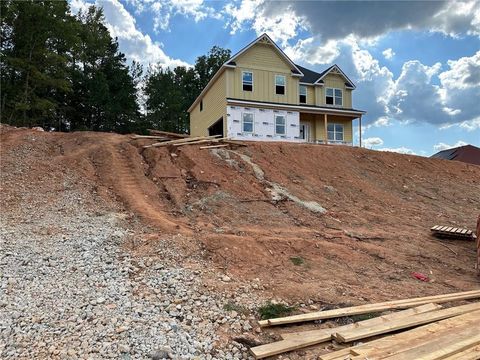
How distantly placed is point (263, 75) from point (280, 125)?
3142mm

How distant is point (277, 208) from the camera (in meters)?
10.6

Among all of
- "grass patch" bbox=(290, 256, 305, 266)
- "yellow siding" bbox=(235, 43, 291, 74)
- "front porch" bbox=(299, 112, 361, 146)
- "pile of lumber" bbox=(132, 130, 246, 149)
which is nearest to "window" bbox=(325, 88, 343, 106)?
"front porch" bbox=(299, 112, 361, 146)

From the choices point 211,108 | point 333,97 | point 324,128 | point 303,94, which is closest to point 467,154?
point 333,97

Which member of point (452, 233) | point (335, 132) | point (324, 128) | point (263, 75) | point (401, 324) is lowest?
point (401, 324)

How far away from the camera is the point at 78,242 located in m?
7.36

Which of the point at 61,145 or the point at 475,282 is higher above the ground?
the point at 61,145

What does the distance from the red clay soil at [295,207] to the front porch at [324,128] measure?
6.24 meters

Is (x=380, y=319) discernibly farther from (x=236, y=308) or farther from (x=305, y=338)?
(x=236, y=308)

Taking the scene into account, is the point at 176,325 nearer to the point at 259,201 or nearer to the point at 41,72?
the point at 259,201

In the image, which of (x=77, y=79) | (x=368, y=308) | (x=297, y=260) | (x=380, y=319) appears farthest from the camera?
(x=77, y=79)

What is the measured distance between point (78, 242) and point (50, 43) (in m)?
29.0

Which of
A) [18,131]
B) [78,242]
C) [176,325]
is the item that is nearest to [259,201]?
[78,242]

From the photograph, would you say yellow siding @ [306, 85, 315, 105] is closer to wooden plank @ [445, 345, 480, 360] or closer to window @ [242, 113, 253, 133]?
window @ [242, 113, 253, 133]

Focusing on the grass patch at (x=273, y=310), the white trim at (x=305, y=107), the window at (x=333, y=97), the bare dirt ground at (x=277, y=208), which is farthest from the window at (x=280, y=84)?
the grass patch at (x=273, y=310)
